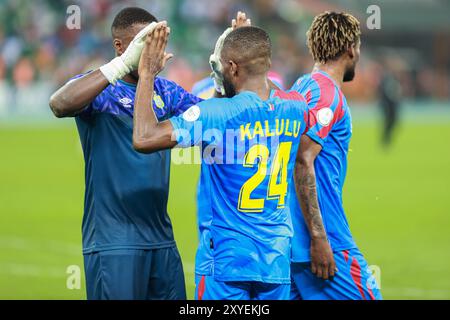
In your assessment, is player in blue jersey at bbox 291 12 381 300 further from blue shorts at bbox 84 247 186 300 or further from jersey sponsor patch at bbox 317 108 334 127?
blue shorts at bbox 84 247 186 300

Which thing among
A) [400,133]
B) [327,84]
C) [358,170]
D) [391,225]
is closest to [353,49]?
[327,84]

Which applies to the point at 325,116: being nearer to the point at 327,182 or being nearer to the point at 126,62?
the point at 327,182

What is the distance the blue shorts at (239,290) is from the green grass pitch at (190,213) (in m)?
3.65

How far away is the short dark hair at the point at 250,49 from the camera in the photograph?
5.05 metres

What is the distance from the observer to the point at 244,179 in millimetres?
4977

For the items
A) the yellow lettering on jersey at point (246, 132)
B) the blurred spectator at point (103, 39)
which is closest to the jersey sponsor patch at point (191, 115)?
the yellow lettering on jersey at point (246, 132)

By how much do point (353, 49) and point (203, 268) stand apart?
181 centimetres

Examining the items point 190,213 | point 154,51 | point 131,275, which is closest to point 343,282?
point 131,275

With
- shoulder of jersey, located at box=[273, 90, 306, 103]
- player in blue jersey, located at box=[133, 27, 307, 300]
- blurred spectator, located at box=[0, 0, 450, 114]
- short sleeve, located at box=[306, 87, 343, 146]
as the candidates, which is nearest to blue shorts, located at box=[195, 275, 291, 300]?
player in blue jersey, located at box=[133, 27, 307, 300]

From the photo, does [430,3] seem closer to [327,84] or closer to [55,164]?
[55,164]

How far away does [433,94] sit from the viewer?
149ft

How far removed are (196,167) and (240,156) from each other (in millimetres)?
17712

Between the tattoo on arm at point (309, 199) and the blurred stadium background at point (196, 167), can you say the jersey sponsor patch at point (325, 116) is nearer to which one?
the tattoo on arm at point (309, 199)

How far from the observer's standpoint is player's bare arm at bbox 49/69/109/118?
4.97 meters
